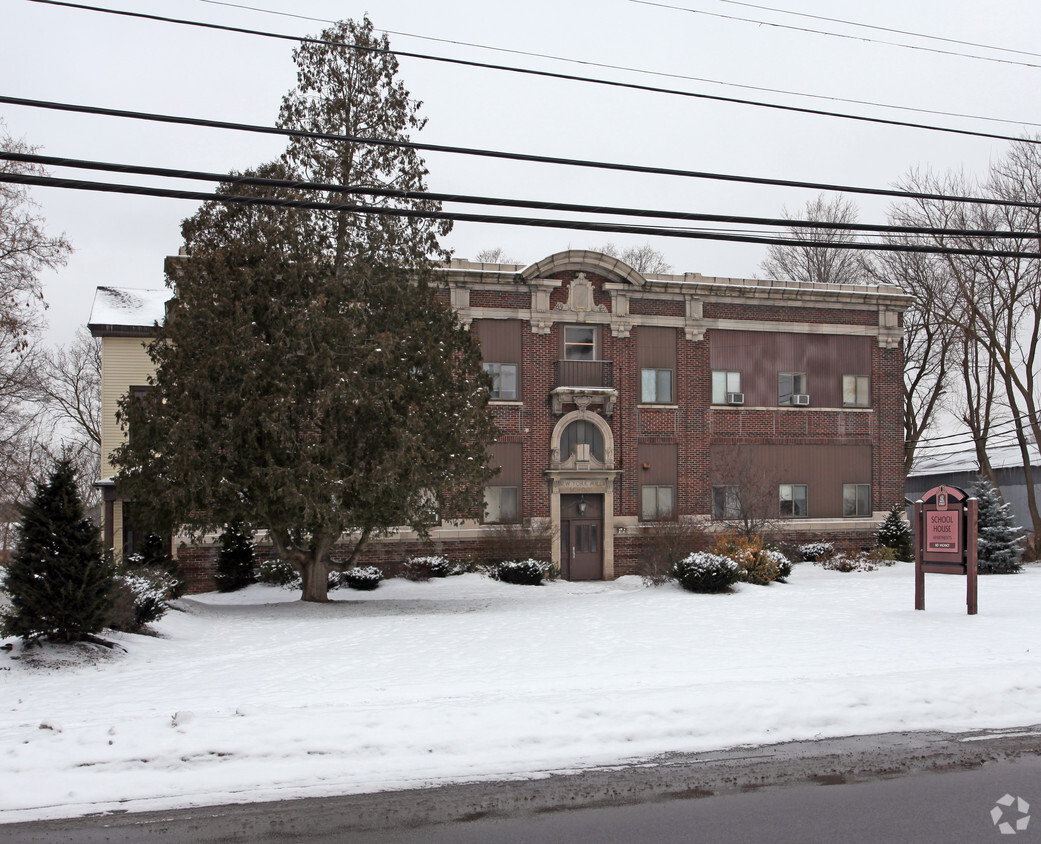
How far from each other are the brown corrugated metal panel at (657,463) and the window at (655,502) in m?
0.23

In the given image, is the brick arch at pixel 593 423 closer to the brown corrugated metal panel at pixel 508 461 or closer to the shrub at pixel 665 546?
the brown corrugated metal panel at pixel 508 461

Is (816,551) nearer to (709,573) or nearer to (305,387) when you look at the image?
(709,573)

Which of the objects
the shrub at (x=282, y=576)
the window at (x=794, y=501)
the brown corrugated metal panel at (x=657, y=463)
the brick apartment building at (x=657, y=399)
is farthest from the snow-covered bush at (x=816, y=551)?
the shrub at (x=282, y=576)

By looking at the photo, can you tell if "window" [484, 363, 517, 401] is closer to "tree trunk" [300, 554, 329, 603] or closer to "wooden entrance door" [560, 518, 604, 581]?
"wooden entrance door" [560, 518, 604, 581]

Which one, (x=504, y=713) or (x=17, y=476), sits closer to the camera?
(x=504, y=713)

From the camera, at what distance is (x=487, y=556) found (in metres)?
29.9

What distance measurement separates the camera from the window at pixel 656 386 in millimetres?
32188

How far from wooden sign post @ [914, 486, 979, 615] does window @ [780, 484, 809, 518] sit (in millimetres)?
15912

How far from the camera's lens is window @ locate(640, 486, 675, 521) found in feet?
105

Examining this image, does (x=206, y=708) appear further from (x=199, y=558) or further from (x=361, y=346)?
(x=199, y=558)

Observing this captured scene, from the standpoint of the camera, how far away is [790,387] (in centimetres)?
3362

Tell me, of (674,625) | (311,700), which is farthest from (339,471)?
(311,700)

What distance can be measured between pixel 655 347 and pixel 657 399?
1802mm

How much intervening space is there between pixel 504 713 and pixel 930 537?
1079 cm
